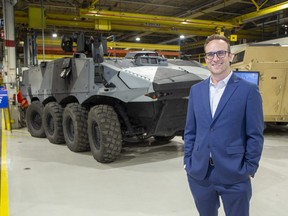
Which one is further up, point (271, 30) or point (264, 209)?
point (271, 30)

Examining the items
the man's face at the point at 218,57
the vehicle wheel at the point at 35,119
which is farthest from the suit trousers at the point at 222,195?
the vehicle wheel at the point at 35,119

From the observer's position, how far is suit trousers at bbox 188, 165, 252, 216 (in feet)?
6.86

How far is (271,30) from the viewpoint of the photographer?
17.5m

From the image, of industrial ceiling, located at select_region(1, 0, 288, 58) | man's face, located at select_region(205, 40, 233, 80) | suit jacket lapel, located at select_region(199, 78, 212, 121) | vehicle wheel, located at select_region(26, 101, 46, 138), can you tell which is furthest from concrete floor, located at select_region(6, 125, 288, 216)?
industrial ceiling, located at select_region(1, 0, 288, 58)

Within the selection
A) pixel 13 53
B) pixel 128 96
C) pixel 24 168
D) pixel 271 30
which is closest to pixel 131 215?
pixel 128 96

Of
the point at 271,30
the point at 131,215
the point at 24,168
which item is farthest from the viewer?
the point at 271,30

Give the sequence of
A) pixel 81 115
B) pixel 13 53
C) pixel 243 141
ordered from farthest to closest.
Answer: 1. pixel 13 53
2. pixel 81 115
3. pixel 243 141

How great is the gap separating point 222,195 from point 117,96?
129 inches

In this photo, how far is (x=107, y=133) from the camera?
17.3ft

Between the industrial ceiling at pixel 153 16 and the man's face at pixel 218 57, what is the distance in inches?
326

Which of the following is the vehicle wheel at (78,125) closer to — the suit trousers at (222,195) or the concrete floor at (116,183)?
the concrete floor at (116,183)

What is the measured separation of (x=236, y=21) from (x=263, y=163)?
8348 millimetres

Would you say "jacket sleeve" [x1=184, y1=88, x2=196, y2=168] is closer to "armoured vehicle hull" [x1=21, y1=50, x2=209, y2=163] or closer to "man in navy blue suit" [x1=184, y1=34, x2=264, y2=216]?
"man in navy blue suit" [x1=184, y1=34, x2=264, y2=216]

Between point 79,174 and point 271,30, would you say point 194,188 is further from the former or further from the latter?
point 271,30
